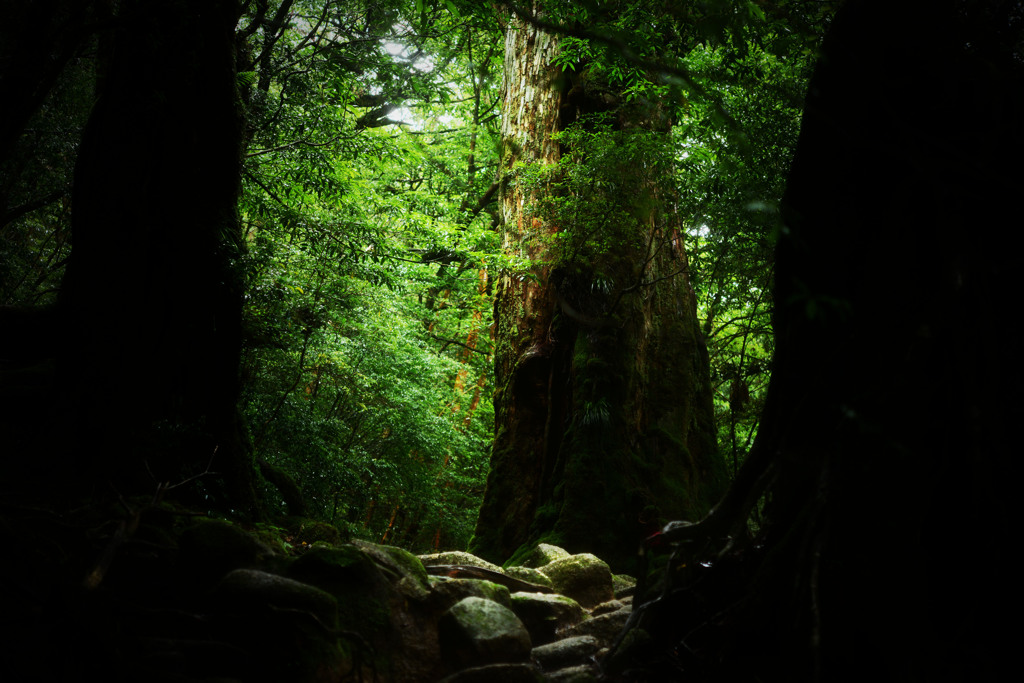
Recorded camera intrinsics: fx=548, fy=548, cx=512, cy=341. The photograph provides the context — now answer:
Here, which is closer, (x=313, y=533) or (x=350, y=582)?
(x=350, y=582)

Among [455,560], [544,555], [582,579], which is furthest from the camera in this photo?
[544,555]

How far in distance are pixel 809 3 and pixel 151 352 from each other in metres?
5.64

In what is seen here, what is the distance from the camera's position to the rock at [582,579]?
4449 mm

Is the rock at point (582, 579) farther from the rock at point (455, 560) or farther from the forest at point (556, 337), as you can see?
the rock at point (455, 560)

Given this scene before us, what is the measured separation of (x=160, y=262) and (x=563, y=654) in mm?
3842

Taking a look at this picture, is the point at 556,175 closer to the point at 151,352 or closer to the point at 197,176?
the point at 197,176

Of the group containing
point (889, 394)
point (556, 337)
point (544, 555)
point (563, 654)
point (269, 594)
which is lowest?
point (563, 654)

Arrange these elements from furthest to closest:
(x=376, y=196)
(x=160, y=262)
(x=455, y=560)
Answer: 1. (x=376, y=196)
2. (x=455, y=560)
3. (x=160, y=262)

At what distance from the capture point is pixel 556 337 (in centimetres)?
729

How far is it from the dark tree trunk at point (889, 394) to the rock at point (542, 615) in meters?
1.23

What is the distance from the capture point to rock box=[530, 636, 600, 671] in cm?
312

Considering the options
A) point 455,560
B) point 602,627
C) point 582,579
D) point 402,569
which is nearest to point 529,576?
point 582,579

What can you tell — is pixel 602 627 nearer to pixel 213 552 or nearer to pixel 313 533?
pixel 313 533

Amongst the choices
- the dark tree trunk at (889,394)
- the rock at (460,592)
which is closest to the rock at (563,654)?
the rock at (460,592)
